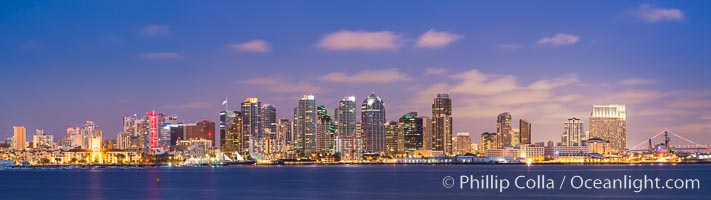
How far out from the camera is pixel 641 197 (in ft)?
239

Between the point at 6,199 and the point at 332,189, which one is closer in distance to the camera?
the point at 6,199

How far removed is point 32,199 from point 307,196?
21.3m

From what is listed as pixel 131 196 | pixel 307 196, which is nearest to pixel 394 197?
pixel 307 196

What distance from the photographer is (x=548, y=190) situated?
82.7 metres

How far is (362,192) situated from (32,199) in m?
26.2

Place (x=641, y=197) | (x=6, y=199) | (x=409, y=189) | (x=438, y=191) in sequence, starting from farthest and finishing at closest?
(x=409, y=189) → (x=438, y=191) → (x=6, y=199) → (x=641, y=197)

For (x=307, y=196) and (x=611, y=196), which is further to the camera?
(x=307, y=196)

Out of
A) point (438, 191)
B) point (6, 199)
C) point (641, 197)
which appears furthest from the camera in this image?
point (438, 191)

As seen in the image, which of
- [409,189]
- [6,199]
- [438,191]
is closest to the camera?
[6,199]

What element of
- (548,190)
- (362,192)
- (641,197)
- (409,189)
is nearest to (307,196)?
(362,192)

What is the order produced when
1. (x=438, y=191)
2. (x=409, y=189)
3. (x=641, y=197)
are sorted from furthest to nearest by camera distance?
(x=409, y=189), (x=438, y=191), (x=641, y=197)

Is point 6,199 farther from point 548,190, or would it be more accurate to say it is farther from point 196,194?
point 548,190

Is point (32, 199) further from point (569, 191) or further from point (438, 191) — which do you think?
point (569, 191)

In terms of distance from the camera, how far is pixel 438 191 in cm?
8388
